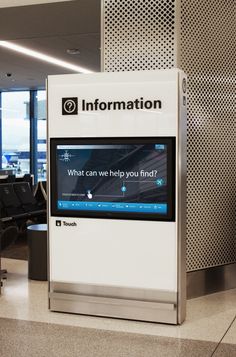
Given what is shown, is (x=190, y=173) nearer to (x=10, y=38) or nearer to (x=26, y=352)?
(x=26, y=352)

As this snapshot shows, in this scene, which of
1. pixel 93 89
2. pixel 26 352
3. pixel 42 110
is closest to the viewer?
pixel 26 352

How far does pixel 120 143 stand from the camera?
4184 mm

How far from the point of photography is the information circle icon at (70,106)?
432cm

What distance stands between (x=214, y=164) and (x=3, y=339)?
103 inches

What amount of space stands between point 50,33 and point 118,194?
4.97m

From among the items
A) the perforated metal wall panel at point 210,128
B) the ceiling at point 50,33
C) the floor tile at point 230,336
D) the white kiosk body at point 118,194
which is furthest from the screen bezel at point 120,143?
the ceiling at point 50,33

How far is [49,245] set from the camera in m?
4.48

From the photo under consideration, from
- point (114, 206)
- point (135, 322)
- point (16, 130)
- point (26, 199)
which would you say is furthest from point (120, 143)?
point (16, 130)

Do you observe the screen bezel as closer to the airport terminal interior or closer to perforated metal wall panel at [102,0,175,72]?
the airport terminal interior

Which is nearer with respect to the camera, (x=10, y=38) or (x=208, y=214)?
(x=208, y=214)

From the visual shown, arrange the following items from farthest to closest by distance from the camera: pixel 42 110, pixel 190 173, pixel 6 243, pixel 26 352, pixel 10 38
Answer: pixel 42 110
pixel 10 38
pixel 6 243
pixel 190 173
pixel 26 352

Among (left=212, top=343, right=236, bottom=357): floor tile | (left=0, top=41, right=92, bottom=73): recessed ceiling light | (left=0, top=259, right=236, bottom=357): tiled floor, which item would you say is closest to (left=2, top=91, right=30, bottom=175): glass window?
(left=0, top=41, right=92, bottom=73): recessed ceiling light

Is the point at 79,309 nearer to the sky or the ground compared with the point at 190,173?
nearer to the ground

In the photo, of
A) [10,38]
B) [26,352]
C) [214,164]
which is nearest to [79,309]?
[26,352]
